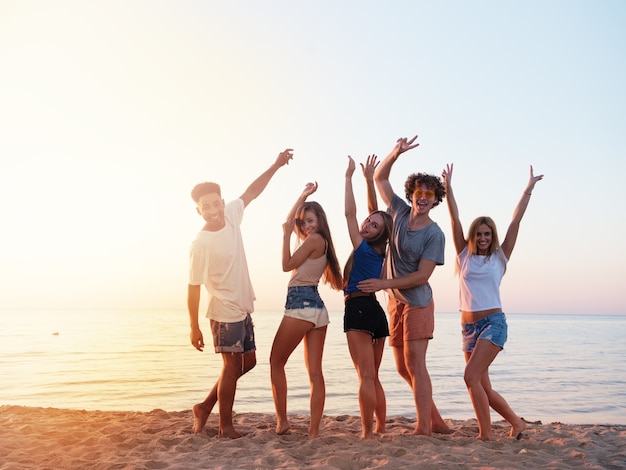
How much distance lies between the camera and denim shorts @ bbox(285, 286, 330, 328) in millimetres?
5719

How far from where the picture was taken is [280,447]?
5.53 metres

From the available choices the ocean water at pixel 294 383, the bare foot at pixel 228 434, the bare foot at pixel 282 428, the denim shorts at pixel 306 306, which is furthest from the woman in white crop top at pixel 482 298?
the ocean water at pixel 294 383

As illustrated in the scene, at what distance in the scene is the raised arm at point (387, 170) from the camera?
605cm

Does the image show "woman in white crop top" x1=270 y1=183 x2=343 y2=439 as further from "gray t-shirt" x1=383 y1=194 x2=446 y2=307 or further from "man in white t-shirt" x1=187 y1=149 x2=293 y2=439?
"gray t-shirt" x1=383 y1=194 x2=446 y2=307

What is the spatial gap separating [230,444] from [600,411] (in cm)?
723

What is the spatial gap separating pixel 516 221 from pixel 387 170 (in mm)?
1386

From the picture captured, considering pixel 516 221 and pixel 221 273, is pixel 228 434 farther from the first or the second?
pixel 516 221

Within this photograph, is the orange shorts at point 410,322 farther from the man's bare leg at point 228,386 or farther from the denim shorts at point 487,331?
the man's bare leg at point 228,386

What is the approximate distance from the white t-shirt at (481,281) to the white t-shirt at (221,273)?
2123 mm

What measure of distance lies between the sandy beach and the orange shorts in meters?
0.95

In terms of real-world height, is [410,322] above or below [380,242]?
below

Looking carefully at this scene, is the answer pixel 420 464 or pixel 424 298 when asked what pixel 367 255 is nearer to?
pixel 424 298

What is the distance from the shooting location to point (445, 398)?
1106 cm

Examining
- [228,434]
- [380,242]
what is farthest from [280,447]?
[380,242]
